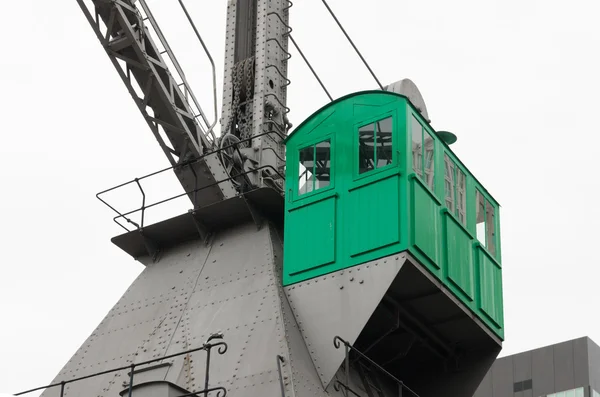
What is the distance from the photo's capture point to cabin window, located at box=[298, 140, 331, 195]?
17.6 meters

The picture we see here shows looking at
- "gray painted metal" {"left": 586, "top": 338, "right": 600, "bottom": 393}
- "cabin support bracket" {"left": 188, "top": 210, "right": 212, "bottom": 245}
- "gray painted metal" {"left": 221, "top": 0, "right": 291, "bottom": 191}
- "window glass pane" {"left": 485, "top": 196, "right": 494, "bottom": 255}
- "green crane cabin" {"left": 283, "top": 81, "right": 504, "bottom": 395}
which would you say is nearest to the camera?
"green crane cabin" {"left": 283, "top": 81, "right": 504, "bottom": 395}

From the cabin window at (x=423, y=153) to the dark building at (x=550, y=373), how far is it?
134 feet

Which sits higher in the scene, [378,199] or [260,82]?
[260,82]

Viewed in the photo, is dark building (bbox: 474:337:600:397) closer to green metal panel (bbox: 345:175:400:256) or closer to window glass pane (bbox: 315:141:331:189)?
window glass pane (bbox: 315:141:331:189)

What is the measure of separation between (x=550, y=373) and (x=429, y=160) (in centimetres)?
4260

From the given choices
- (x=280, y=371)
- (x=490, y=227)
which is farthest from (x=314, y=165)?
(x=280, y=371)

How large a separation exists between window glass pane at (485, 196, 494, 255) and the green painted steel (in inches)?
20.0

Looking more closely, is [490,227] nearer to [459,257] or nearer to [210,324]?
[459,257]

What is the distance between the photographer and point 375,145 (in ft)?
56.5

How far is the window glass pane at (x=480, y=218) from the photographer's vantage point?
61.8ft

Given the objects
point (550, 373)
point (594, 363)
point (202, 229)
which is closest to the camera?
point (202, 229)

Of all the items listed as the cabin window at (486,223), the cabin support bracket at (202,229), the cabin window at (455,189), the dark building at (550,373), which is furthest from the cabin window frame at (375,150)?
the dark building at (550,373)

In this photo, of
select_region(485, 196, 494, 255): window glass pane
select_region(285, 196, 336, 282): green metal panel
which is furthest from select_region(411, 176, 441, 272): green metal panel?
select_region(485, 196, 494, 255): window glass pane

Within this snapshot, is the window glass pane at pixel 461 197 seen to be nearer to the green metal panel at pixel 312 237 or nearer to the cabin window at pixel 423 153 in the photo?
the cabin window at pixel 423 153
